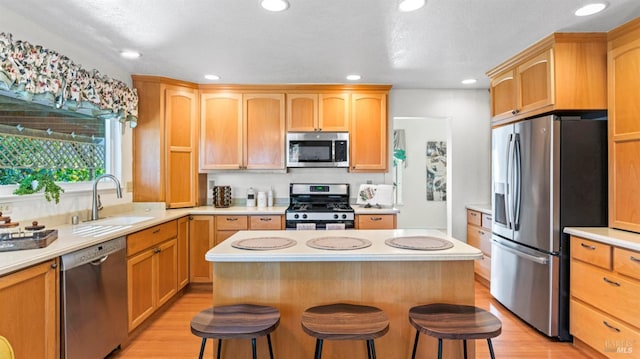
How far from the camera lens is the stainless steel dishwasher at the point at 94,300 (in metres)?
1.82

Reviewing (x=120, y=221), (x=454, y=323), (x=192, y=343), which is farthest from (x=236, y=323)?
(x=120, y=221)

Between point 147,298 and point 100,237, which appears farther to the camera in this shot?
point 147,298

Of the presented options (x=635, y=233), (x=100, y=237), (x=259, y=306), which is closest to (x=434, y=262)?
(x=259, y=306)

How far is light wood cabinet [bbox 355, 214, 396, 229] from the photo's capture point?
3576 mm

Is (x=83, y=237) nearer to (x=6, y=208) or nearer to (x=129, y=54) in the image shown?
(x=6, y=208)

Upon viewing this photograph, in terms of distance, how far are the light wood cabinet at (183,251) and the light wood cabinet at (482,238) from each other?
10.3 ft

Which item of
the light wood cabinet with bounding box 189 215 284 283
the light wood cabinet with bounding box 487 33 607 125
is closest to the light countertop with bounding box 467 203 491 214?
the light wood cabinet with bounding box 487 33 607 125

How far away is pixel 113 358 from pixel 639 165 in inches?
150

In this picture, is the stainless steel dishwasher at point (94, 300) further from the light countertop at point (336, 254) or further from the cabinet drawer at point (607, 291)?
the cabinet drawer at point (607, 291)

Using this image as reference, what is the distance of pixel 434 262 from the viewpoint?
1.81 m

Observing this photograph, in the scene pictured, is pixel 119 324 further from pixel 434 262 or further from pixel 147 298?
pixel 434 262

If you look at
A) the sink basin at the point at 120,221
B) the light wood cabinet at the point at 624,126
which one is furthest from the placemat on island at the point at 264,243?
the light wood cabinet at the point at 624,126

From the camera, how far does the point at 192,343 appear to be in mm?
2465

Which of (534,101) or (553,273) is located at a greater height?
(534,101)
